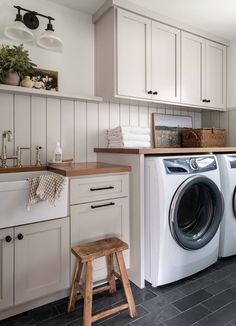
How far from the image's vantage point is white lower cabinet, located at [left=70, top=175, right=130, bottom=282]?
156 centimetres

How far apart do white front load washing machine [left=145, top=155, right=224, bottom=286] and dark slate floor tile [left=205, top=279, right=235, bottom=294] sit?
0.15 m

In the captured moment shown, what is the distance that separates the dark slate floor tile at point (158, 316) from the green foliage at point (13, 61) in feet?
6.17

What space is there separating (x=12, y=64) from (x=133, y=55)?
39.0 inches

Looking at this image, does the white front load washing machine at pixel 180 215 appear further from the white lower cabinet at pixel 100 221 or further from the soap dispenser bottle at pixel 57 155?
the soap dispenser bottle at pixel 57 155

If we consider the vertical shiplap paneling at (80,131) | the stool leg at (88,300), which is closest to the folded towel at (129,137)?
the vertical shiplap paneling at (80,131)

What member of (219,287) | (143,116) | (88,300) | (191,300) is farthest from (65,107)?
(219,287)

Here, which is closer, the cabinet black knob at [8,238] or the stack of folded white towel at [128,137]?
the cabinet black knob at [8,238]

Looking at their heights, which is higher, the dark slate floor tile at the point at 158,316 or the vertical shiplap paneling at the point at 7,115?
the vertical shiplap paneling at the point at 7,115

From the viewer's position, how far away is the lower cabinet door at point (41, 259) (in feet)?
4.57

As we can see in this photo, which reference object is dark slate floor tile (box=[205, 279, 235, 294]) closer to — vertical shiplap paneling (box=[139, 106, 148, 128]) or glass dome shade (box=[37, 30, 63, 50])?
vertical shiplap paneling (box=[139, 106, 148, 128])

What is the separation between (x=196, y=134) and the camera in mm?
2396

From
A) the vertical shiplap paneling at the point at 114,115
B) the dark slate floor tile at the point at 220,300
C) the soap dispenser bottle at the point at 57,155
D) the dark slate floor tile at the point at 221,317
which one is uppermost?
the vertical shiplap paneling at the point at 114,115

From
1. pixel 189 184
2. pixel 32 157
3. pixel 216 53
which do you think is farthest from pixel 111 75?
pixel 216 53

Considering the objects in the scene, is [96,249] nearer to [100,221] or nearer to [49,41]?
[100,221]
